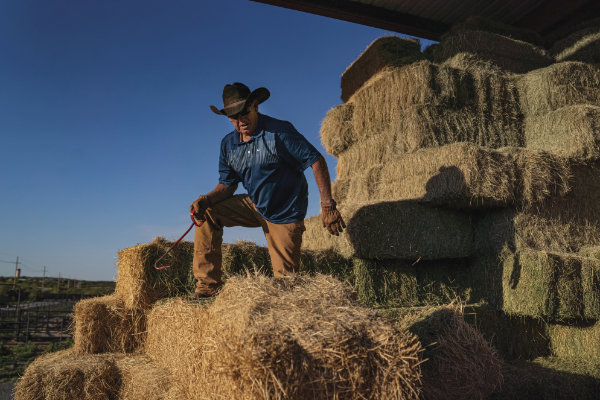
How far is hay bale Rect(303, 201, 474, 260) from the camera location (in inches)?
168

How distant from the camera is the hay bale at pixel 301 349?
1616 millimetres

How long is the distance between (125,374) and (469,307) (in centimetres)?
338

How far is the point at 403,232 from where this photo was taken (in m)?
4.44

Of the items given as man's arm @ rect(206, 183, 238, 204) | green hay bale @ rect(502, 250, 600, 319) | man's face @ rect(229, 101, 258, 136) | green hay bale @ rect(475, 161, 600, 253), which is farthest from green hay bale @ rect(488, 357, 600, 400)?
man's face @ rect(229, 101, 258, 136)

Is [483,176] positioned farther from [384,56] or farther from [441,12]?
[441,12]

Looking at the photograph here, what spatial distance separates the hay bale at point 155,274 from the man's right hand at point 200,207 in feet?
3.08

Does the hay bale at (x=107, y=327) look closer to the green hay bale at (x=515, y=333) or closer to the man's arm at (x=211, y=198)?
the man's arm at (x=211, y=198)

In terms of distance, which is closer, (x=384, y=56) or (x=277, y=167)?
(x=277, y=167)

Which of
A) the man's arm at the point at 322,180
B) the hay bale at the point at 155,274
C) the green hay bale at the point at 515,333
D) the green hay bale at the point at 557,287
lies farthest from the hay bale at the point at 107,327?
the green hay bale at the point at 557,287

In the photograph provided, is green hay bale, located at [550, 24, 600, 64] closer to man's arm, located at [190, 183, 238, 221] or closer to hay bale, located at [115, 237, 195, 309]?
man's arm, located at [190, 183, 238, 221]

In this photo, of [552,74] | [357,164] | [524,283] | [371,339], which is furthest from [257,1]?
[371,339]

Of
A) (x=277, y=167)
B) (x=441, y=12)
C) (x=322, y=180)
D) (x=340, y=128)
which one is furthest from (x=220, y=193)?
(x=441, y=12)

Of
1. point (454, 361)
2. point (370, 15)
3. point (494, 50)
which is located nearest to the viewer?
point (454, 361)

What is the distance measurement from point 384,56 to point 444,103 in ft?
4.17
